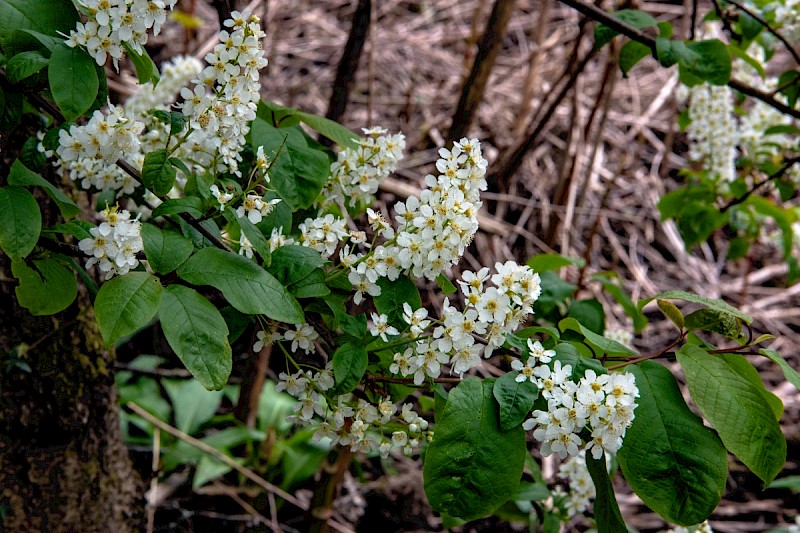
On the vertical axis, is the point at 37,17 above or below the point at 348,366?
above

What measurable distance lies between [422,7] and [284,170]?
358 centimetres

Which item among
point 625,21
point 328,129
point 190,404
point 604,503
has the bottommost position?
point 190,404

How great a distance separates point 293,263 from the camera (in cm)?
87

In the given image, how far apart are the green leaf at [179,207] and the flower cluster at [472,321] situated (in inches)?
10.9

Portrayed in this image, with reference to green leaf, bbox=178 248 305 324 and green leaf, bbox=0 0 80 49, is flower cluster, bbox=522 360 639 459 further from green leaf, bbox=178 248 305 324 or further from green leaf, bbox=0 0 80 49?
green leaf, bbox=0 0 80 49

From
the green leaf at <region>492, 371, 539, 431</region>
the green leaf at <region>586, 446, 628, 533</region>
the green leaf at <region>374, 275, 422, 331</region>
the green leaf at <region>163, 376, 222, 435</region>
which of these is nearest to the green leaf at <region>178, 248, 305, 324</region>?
the green leaf at <region>374, 275, 422, 331</region>

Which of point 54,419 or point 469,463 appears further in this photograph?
point 54,419

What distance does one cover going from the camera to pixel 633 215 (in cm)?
342

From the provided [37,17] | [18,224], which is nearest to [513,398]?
[18,224]

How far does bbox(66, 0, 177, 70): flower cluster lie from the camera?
819 mm

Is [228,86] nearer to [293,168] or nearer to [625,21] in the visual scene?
[293,168]

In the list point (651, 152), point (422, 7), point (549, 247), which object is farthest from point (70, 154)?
point (422, 7)

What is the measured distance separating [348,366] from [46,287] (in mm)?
441

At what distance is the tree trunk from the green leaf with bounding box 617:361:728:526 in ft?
3.68
